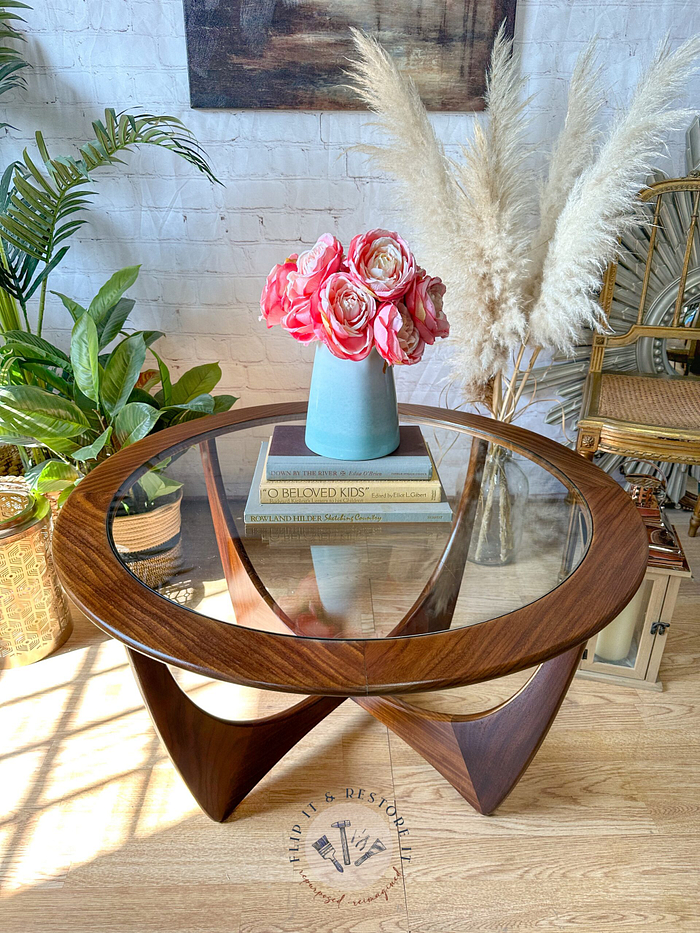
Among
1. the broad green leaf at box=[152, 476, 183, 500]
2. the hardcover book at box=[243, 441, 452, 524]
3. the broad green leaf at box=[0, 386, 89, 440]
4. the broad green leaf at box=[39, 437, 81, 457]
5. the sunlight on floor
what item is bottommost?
the sunlight on floor

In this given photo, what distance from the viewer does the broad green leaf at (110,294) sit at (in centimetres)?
169

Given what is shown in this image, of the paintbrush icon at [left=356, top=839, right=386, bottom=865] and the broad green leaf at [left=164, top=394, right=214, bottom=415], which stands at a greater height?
the broad green leaf at [left=164, top=394, right=214, bottom=415]

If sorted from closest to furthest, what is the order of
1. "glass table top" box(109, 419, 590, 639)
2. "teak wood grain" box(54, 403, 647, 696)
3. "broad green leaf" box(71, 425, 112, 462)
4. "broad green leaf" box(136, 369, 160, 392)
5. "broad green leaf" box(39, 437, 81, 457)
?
1. "teak wood grain" box(54, 403, 647, 696)
2. "glass table top" box(109, 419, 590, 639)
3. "broad green leaf" box(71, 425, 112, 462)
4. "broad green leaf" box(39, 437, 81, 457)
5. "broad green leaf" box(136, 369, 160, 392)

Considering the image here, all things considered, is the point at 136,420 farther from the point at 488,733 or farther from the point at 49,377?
the point at 488,733

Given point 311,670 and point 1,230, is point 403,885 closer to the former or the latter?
point 311,670

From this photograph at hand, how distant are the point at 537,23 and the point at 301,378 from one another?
3.69 feet

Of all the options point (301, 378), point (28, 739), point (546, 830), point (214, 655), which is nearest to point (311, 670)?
point (214, 655)

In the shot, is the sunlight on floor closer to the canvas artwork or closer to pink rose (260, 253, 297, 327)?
pink rose (260, 253, 297, 327)

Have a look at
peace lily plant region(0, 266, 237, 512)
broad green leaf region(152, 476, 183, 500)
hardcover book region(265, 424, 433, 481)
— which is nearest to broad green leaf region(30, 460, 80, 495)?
peace lily plant region(0, 266, 237, 512)

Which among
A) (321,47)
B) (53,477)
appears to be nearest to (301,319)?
(53,477)

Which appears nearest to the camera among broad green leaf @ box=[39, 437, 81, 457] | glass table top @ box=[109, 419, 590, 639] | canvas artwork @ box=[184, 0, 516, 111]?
glass table top @ box=[109, 419, 590, 639]

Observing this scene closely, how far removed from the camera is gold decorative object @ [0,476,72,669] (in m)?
1.49

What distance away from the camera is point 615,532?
97cm

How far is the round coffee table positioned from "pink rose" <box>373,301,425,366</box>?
227mm
